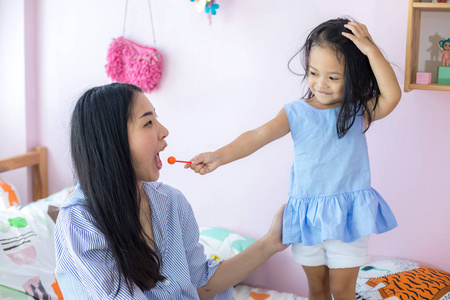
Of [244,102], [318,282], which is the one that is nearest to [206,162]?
[318,282]

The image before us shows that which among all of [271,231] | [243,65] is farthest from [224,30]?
[271,231]

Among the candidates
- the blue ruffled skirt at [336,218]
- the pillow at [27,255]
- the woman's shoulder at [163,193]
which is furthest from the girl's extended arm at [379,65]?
the pillow at [27,255]

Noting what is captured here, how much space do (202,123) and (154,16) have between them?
18.4 inches

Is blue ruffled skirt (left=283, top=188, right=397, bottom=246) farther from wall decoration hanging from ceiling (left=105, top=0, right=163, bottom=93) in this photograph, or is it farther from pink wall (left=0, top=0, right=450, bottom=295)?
wall decoration hanging from ceiling (left=105, top=0, right=163, bottom=93)

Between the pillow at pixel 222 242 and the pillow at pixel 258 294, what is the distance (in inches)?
6.0

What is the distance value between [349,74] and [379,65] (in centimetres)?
7

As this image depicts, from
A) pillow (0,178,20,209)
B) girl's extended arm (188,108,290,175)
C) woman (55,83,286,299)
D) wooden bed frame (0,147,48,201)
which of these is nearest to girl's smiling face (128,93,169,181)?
woman (55,83,286,299)

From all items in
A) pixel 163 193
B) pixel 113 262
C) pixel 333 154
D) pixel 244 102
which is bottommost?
pixel 113 262

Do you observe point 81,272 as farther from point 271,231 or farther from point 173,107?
point 173,107

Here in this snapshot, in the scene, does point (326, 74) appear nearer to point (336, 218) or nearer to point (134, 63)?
point (336, 218)

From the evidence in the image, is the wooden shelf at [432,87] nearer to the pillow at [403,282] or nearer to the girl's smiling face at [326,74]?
the girl's smiling face at [326,74]

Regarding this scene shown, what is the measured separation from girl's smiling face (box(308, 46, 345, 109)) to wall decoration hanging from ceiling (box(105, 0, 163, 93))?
2.91 ft

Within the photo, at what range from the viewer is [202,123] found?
2113mm

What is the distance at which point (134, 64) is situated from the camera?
212 cm
